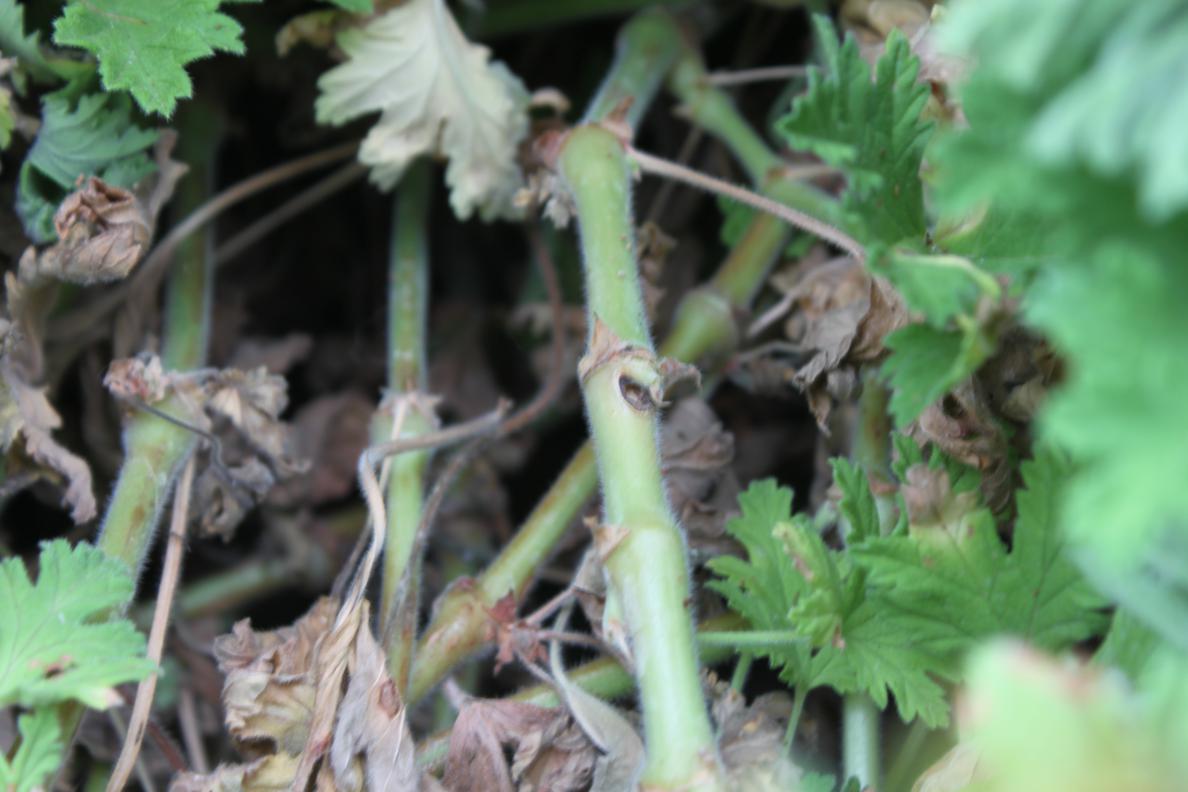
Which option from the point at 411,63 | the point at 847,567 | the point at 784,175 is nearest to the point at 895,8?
the point at 784,175

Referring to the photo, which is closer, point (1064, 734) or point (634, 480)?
point (1064, 734)

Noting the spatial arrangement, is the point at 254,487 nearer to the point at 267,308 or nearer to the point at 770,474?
the point at 267,308

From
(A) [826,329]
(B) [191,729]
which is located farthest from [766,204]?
(B) [191,729]

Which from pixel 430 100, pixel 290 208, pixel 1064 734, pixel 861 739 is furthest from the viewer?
pixel 290 208

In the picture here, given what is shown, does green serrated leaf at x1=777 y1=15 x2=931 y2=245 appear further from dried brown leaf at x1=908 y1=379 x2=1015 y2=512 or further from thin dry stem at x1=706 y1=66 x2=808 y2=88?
thin dry stem at x1=706 y1=66 x2=808 y2=88

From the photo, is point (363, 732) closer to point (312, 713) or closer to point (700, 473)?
point (312, 713)
